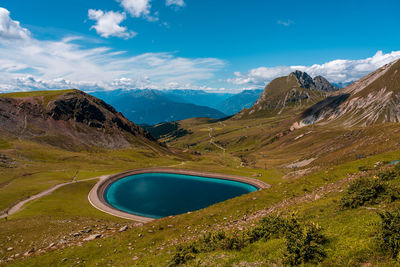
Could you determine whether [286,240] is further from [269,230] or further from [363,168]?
[363,168]

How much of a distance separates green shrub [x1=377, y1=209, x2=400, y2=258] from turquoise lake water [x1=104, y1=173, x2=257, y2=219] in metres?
74.4

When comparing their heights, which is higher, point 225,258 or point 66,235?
point 225,258

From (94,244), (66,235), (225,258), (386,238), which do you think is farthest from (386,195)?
(66,235)

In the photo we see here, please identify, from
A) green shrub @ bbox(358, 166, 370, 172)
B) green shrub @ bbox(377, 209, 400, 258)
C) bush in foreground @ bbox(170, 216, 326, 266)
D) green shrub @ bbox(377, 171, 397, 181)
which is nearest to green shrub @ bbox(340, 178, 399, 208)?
green shrub @ bbox(377, 171, 397, 181)

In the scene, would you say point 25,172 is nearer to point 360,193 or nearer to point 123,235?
point 123,235

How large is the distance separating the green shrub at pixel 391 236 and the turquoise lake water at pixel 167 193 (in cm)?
7437

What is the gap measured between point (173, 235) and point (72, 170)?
349 ft

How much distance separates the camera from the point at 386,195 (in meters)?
19.3

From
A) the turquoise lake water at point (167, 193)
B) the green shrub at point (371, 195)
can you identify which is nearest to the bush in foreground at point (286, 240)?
the green shrub at point (371, 195)

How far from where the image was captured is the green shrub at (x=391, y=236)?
11.0 meters

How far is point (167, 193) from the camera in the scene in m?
108

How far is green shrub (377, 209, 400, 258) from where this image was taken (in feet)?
36.0

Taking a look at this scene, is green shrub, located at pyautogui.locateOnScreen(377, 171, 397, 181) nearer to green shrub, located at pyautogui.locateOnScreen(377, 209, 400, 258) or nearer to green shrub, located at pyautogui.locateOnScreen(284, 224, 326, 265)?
green shrub, located at pyautogui.locateOnScreen(377, 209, 400, 258)

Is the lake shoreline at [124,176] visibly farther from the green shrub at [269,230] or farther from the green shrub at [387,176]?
the green shrub at [387,176]
